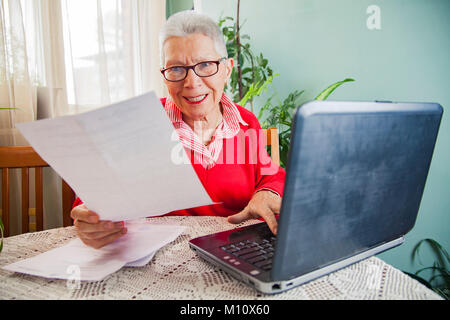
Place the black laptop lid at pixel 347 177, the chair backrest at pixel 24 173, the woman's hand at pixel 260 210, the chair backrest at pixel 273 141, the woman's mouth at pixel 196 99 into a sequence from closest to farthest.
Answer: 1. the black laptop lid at pixel 347 177
2. the woman's hand at pixel 260 210
3. the chair backrest at pixel 24 173
4. the woman's mouth at pixel 196 99
5. the chair backrest at pixel 273 141

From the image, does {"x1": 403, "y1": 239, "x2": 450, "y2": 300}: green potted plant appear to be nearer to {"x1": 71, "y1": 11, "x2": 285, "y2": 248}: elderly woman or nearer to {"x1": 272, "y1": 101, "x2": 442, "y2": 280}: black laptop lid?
{"x1": 71, "y1": 11, "x2": 285, "y2": 248}: elderly woman

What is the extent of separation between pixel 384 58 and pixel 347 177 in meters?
1.40

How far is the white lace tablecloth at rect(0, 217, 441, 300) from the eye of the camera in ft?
1.37

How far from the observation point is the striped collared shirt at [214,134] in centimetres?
113

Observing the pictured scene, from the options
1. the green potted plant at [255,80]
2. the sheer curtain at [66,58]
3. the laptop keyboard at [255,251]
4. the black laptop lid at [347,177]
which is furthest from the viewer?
the green potted plant at [255,80]

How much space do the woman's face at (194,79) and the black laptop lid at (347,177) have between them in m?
0.75

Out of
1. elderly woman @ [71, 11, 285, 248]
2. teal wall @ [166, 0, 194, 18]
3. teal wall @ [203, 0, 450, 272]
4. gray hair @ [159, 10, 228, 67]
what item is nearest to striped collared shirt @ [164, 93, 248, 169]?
elderly woman @ [71, 11, 285, 248]

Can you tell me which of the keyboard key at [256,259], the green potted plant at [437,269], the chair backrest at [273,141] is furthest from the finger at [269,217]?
the green potted plant at [437,269]

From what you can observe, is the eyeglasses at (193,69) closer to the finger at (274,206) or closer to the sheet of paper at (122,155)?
the finger at (274,206)

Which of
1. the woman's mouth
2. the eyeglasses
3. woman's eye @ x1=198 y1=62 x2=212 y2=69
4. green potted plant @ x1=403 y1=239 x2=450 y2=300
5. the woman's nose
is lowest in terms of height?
green potted plant @ x1=403 y1=239 x2=450 y2=300

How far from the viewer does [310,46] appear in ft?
5.68

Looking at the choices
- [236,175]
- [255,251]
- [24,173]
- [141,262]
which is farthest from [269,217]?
[24,173]

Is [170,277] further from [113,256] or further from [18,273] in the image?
[18,273]

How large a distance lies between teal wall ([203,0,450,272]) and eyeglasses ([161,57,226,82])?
90 centimetres
